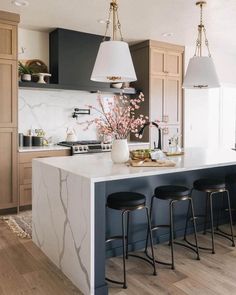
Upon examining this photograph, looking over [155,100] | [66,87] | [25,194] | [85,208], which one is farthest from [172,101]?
[85,208]

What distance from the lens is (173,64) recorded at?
5898 millimetres

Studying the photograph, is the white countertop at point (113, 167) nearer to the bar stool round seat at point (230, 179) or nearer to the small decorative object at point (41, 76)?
the bar stool round seat at point (230, 179)

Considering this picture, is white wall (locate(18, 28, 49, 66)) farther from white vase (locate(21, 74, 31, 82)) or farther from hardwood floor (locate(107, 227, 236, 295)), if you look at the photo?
hardwood floor (locate(107, 227, 236, 295))

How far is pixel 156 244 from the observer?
129 inches

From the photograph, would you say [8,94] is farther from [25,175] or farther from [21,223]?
[21,223]

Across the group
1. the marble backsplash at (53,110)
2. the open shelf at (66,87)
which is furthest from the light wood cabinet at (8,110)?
the marble backsplash at (53,110)

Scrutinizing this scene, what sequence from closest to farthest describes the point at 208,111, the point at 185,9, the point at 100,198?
the point at 100,198
the point at 185,9
the point at 208,111

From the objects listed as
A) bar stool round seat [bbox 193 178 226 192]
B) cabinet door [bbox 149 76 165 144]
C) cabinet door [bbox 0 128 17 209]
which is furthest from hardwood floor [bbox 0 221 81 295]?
cabinet door [bbox 149 76 165 144]

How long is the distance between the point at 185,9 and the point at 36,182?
9.34 ft

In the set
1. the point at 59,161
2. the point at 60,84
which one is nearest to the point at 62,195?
the point at 59,161

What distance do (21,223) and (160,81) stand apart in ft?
11.2

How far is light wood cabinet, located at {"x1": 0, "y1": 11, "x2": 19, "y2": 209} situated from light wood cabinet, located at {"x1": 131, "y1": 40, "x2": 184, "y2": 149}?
7.63 feet

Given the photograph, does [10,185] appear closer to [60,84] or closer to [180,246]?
[60,84]

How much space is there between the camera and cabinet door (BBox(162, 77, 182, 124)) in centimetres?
585
